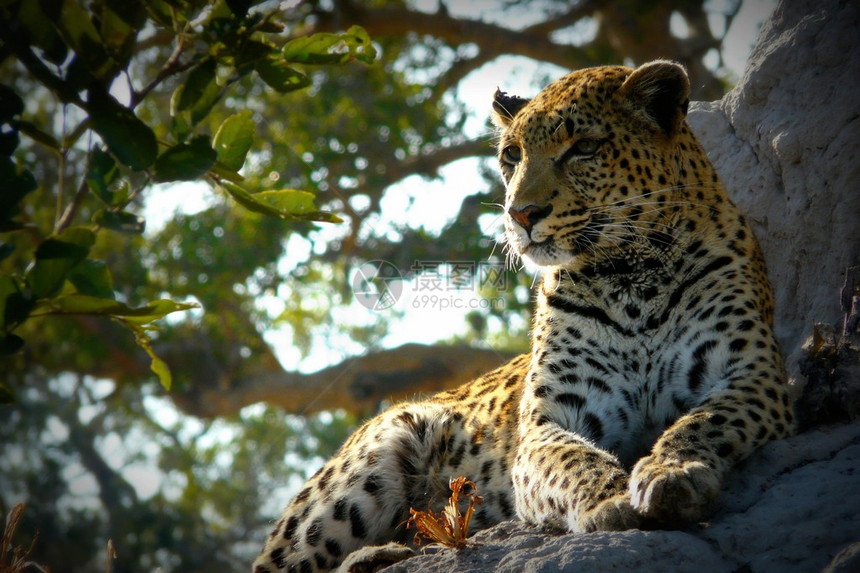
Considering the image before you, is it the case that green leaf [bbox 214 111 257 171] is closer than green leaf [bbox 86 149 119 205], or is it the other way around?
green leaf [bbox 86 149 119 205]

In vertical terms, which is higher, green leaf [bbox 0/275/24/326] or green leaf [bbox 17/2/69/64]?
green leaf [bbox 17/2/69/64]

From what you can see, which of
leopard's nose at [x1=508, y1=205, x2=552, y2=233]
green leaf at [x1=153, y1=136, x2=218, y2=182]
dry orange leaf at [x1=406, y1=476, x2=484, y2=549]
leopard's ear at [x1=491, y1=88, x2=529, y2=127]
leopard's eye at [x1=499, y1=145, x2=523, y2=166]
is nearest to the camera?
green leaf at [x1=153, y1=136, x2=218, y2=182]

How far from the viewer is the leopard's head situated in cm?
484

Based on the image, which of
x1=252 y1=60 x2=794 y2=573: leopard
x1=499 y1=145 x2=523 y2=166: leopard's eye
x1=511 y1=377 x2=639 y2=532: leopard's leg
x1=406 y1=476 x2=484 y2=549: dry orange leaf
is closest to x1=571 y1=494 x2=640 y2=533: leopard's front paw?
x1=511 y1=377 x2=639 y2=532: leopard's leg

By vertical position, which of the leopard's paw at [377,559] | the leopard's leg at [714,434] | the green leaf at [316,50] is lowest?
the leopard's paw at [377,559]

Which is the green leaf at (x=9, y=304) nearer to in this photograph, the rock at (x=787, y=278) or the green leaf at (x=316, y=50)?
the green leaf at (x=316, y=50)

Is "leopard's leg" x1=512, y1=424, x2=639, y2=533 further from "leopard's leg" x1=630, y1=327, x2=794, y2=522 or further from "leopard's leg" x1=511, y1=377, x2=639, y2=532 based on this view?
"leopard's leg" x1=630, y1=327, x2=794, y2=522

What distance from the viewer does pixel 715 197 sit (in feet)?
16.5

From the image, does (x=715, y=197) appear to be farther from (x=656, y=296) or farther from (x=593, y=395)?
(x=593, y=395)

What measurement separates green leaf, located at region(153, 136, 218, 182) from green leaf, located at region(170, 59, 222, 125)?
182mm

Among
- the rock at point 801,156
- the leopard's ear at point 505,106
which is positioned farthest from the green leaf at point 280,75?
the rock at point 801,156

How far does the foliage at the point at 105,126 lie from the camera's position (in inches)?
90.8

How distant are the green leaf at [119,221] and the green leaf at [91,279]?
0.11 meters

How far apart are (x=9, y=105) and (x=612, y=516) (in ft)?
8.60
